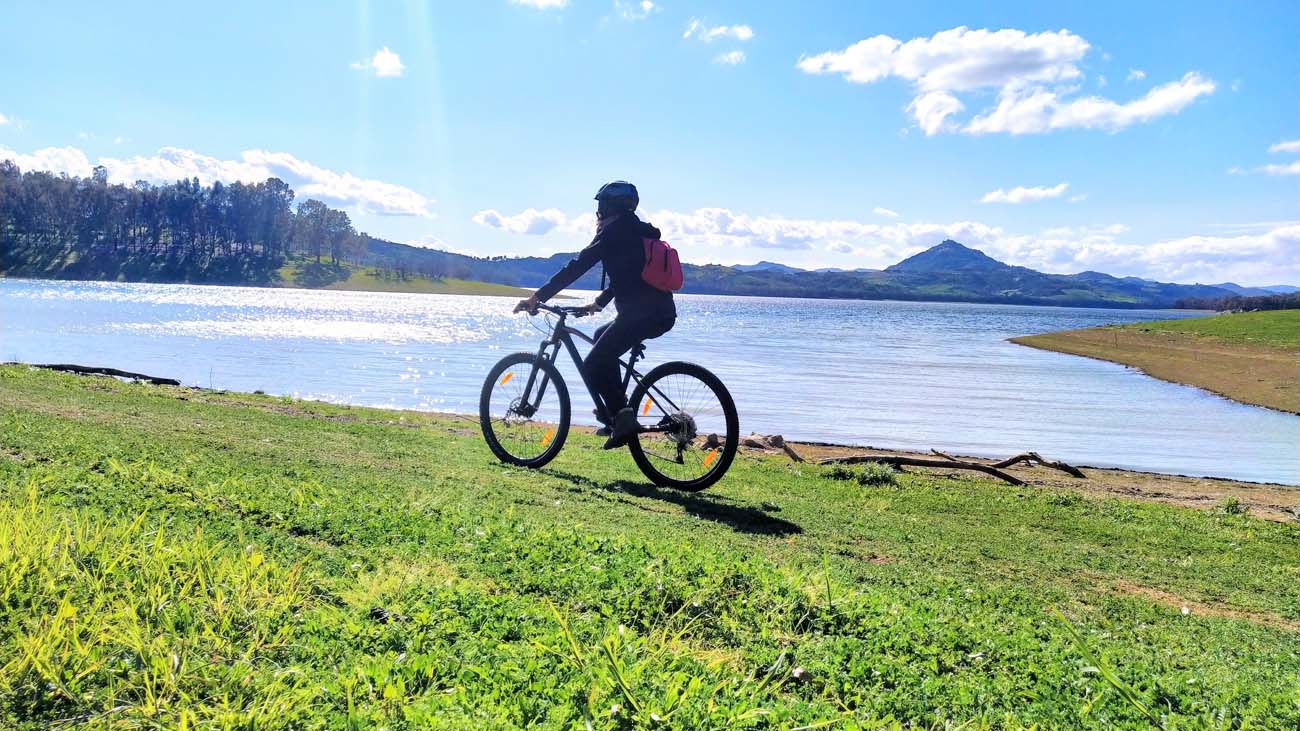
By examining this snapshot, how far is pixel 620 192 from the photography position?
863 cm

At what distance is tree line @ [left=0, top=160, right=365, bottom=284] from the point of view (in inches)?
6156

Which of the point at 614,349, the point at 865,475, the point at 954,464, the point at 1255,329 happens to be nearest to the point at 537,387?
the point at 614,349

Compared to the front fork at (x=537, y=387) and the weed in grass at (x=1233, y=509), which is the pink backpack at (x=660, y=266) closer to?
the front fork at (x=537, y=387)

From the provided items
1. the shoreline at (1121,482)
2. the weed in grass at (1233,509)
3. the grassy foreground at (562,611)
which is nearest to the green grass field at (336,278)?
the shoreline at (1121,482)

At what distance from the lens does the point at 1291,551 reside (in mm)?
8406

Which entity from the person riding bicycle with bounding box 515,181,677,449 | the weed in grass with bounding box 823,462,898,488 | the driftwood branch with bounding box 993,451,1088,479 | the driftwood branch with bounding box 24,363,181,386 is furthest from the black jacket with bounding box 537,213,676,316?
the driftwood branch with bounding box 24,363,181,386

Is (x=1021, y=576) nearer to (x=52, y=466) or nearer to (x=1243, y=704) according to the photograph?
(x=1243, y=704)

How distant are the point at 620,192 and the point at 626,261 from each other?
71 centimetres

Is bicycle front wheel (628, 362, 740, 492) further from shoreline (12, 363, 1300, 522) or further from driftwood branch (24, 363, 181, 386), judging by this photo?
driftwood branch (24, 363, 181, 386)

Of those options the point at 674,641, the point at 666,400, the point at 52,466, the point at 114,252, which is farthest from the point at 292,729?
the point at 114,252

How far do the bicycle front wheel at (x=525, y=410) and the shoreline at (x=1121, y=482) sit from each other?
455cm

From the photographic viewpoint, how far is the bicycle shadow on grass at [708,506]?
7.35m

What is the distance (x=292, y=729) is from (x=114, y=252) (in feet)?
A: 623

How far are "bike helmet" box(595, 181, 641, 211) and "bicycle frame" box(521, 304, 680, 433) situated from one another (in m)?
1.48
